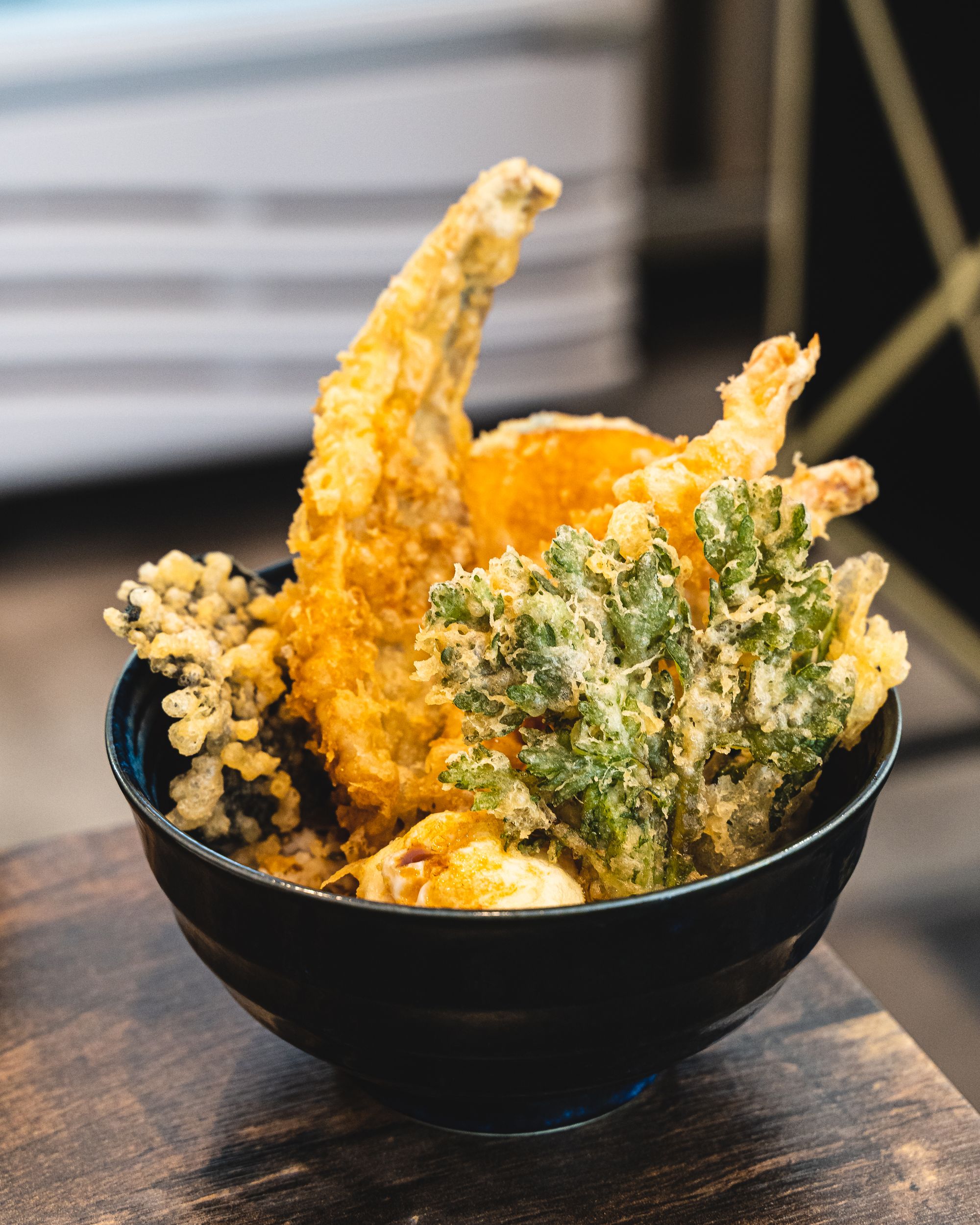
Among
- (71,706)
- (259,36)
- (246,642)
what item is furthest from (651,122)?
(246,642)

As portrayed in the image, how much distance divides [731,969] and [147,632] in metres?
0.27

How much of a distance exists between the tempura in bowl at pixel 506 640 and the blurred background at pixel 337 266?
3.53 ft

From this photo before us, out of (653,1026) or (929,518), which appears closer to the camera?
(653,1026)

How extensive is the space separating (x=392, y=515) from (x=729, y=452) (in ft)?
0.54

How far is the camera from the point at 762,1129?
52cm

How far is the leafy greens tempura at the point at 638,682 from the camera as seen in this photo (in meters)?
0.45

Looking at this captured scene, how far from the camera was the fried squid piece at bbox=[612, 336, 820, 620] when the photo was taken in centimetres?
50

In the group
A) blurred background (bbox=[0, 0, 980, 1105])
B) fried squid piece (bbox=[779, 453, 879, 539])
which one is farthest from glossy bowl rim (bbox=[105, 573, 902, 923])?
blurred background (bbox=[0, 0, 980, 1105])

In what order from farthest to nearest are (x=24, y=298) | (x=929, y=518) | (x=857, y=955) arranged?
(x=24, y=298) → (x=929, y=518) → (x=857, y=955)

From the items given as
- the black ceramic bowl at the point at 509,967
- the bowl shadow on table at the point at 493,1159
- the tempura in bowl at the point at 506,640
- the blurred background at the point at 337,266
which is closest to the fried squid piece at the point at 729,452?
the tempura in bowl at the point at 506,640

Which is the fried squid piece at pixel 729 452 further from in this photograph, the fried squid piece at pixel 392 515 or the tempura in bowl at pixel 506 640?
the fried squid piece at pixel 392 515

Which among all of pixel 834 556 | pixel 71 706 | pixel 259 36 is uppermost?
pixel 259 36

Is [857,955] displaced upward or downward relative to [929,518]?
downward

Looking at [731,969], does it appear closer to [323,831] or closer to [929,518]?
[323,831]
